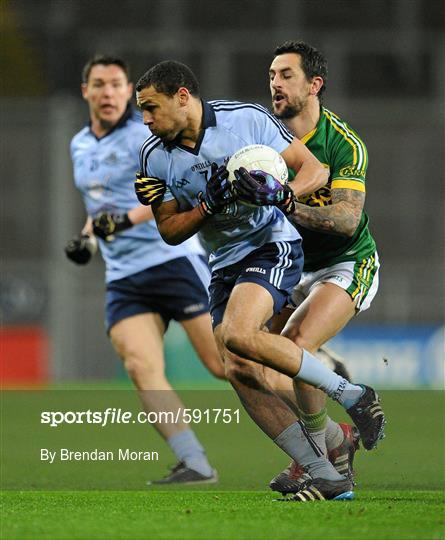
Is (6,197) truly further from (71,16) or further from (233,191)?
(233,191)

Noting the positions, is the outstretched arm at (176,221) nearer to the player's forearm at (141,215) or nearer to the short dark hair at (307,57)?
the short dark hair at (307,57)

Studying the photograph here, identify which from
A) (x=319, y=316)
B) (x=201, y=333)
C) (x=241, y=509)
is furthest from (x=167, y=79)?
(x=201, y=333)

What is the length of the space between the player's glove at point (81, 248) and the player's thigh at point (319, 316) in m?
2.10

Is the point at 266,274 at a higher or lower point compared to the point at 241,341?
higher

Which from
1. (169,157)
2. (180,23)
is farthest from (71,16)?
(169,157)

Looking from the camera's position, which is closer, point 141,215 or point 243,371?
point 243,371

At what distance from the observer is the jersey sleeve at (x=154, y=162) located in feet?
20.8

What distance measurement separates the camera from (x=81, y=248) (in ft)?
27.5

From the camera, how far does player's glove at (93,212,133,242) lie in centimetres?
812

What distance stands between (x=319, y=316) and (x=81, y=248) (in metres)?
2.31

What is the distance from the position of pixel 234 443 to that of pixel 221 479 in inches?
101

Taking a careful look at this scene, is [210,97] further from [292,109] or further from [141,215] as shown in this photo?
[292,109]

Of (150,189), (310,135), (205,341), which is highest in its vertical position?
(310,135)

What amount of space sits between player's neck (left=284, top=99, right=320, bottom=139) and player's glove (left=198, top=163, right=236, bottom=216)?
1029 mm
